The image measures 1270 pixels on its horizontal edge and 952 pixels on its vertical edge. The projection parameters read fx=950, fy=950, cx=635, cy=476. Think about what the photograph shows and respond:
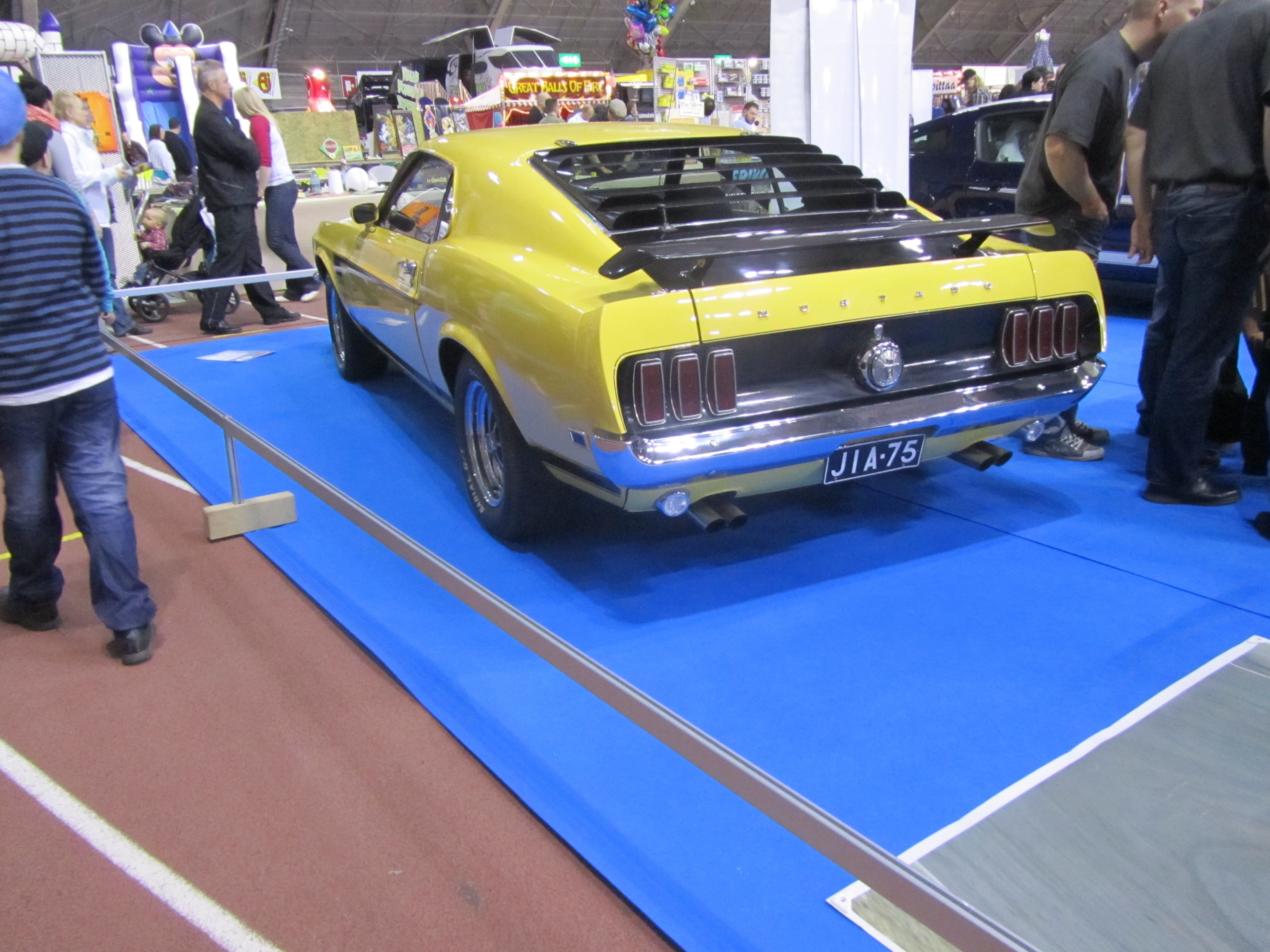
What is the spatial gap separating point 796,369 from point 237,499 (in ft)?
7.84

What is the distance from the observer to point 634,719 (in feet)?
5.30

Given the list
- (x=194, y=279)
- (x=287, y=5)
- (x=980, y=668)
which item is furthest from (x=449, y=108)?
(x=980, y=668)

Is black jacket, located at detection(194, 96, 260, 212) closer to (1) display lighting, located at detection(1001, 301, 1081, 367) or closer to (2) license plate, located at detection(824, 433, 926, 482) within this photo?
(2) license plate, located at detection(824, 433, 926, 482)

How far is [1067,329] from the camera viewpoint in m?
3.30

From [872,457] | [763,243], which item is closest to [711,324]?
[763,243]

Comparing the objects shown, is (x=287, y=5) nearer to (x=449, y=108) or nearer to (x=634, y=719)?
(x=449, y=108)

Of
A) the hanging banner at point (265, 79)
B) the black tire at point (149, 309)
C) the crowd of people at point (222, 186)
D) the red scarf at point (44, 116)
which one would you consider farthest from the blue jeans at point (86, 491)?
the hanging banner at point (265, 79)

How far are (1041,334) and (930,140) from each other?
5932 mm

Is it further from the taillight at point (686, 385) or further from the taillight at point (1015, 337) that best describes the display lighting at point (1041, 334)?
the taillight at point (686, 385)

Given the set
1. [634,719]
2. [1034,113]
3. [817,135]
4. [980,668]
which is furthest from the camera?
[1034,113]

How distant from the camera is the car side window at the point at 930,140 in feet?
27.2

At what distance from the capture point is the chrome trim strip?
2.71 meters

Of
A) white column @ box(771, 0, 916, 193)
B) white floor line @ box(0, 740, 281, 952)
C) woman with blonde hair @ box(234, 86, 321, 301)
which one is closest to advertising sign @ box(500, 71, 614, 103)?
woman with blonde hair @ box(234, 86, 321, 301)

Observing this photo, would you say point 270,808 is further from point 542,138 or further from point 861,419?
point 542,138
